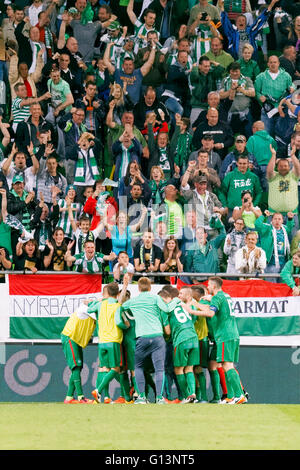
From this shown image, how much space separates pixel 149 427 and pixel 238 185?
29.6ft

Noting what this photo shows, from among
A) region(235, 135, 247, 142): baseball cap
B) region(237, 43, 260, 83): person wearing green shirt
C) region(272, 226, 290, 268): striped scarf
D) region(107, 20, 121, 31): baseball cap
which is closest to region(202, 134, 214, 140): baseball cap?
region(235, 135, 247, 142): baseball cap

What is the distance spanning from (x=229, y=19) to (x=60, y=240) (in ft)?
23.2

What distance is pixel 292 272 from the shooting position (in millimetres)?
15531

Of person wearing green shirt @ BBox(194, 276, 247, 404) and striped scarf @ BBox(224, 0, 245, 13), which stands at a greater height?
striped scarf @ BBox(224, 0, 245, 13)

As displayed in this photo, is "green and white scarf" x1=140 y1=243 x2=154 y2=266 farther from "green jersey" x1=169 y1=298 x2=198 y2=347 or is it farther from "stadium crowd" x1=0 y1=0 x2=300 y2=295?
"green jersey" x1=169 y1=298 x2=198 y2=347

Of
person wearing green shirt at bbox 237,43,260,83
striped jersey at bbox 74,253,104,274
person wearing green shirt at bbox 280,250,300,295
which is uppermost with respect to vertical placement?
person wearing green shirt at bbox 237,43,260,83

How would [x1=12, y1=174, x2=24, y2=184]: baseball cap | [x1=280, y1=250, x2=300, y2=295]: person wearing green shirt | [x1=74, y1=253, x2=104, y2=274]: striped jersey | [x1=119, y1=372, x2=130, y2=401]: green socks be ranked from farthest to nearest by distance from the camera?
[x1=12, y1=174, x2=24, y2=184]: baseball cap
[x1=74, y1=253, x2=104, y2=274]: striped jersey
[x1=280, y1=250, x2=300, y2=295]: person wearing green shirt
[x1=119, y1=372, x2=130, y2=401]: green socks

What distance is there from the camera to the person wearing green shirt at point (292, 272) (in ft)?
50.2

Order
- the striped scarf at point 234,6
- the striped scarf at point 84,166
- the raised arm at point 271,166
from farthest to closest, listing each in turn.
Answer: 1. the striped scarf at point 234,6
2. the striped scarf at point 84,166
3. the raised arm at point 271,166

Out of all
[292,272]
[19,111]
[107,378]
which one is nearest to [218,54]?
[19,111]

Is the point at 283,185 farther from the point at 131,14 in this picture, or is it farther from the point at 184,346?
the point at 184,346

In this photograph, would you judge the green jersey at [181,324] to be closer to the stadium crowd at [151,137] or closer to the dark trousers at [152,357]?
the dark trousers at [152,357]

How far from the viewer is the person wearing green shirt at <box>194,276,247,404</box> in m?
13.2

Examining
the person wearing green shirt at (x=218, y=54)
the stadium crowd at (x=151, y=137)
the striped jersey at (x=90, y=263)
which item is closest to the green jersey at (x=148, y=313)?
the stadium crowd at (x=151, y=137)
